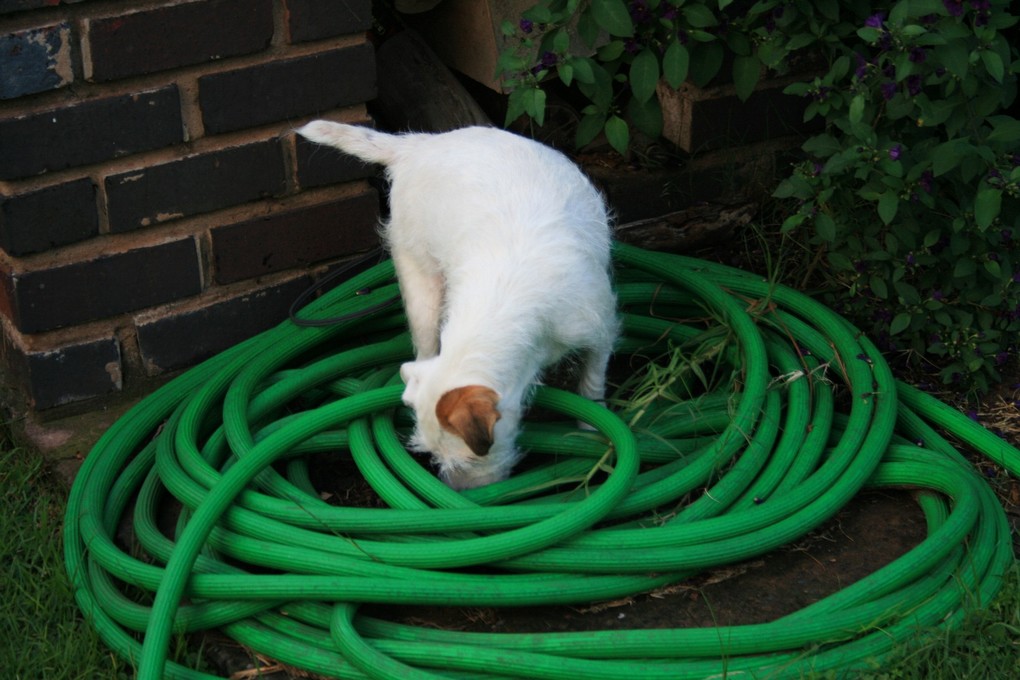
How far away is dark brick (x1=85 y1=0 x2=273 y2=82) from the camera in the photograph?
118 inches

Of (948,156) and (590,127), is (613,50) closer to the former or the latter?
(590,127)

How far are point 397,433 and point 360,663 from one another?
79 centimetres

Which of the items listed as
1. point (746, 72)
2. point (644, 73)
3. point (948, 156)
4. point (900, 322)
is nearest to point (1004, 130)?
point (948, 156)

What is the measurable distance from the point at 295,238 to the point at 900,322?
1764 millimetres

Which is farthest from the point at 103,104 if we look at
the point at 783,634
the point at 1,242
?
the point at 783,634

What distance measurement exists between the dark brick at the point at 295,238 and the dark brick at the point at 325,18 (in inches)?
19.6

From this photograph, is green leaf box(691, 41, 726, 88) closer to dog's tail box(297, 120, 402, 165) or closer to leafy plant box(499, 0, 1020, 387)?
leafy plant box(499, 0, 1020, 387)

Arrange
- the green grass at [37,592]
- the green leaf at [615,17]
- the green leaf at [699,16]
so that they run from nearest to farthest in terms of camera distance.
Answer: the green grass at [37,592], the green leaf at [615,17], the green leaf at [699,16]

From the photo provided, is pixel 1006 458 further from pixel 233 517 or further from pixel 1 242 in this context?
pixel 1 242

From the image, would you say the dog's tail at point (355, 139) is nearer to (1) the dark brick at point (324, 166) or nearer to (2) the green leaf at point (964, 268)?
(1) the dark brick at point (324, 166)

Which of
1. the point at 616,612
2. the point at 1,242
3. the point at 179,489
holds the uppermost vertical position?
the point at 1,242

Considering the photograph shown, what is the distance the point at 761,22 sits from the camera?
353cm

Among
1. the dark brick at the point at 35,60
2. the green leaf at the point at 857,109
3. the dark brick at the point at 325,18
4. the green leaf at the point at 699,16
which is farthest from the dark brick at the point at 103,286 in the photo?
the green leaf at the point at 857,109

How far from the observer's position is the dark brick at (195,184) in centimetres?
319
